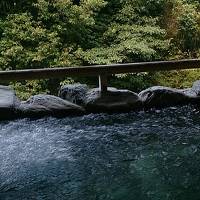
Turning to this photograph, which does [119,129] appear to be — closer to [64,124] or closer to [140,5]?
[64,124]

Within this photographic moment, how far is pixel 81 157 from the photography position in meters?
5.92

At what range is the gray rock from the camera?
312 inches

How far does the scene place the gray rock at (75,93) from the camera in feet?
26.0

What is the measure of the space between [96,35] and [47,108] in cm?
630

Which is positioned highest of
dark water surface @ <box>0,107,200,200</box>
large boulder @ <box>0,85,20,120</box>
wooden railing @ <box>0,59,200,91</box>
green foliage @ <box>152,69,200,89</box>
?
wooden railing @ <box>0,59,200,91</box>

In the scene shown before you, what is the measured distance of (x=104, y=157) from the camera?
5.88 meters

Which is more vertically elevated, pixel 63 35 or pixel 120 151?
pixel 63 35

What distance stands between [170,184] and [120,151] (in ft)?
3.88

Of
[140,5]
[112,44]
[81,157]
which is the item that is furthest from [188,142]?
[140,5]

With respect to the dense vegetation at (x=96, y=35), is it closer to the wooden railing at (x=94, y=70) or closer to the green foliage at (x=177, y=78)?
the green foliage at (x=177, y=78)

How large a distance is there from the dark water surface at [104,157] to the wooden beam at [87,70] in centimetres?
80

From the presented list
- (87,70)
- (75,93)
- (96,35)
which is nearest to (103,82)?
(87,70)

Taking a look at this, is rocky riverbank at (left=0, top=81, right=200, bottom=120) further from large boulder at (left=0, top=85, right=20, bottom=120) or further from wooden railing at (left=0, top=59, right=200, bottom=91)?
wooden railing at (left=0, top=59, right=200, bottom=91)

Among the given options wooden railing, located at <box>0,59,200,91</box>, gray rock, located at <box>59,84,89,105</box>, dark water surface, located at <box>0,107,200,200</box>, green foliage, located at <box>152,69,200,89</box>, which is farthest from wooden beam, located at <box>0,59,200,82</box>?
green foliage, located at <box>152,69,200,89</box>
